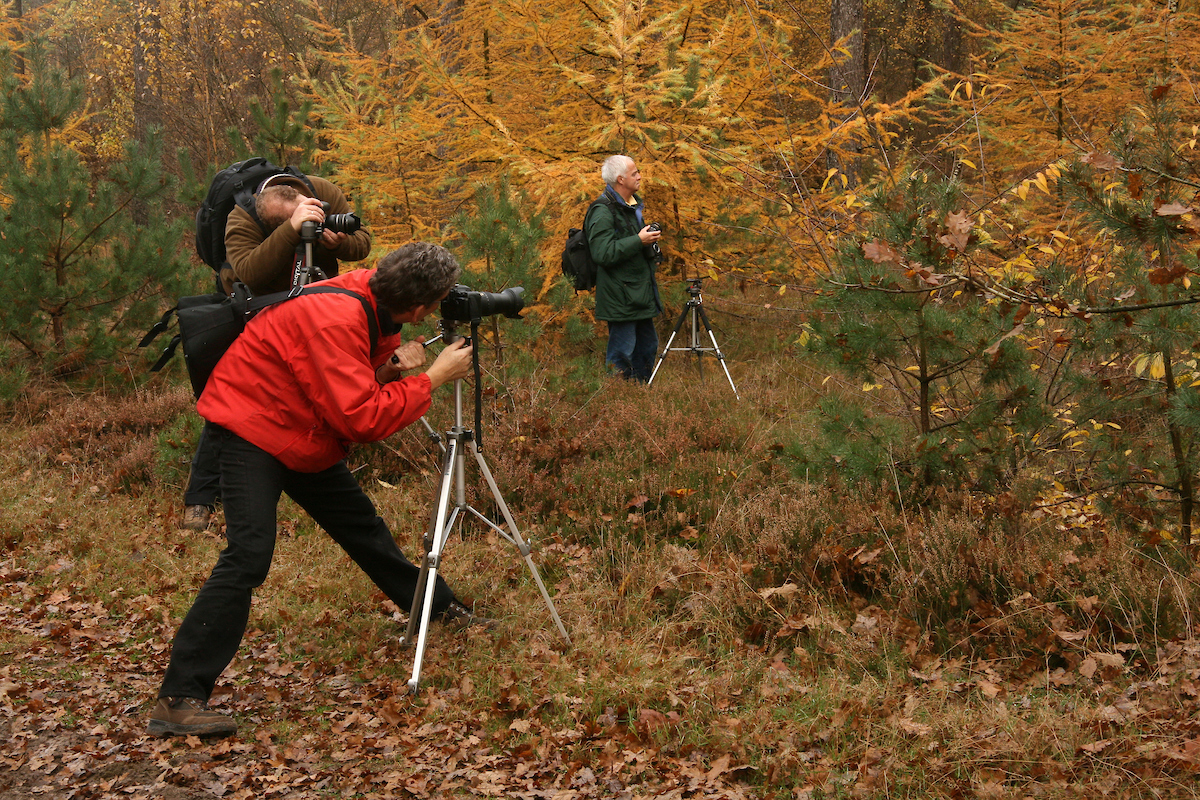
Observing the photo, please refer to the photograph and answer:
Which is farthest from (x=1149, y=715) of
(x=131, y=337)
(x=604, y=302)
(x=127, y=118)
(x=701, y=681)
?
(x=127, y=118)

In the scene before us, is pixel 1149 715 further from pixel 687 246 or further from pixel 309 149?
pixel 309 149

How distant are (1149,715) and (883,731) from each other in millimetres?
960

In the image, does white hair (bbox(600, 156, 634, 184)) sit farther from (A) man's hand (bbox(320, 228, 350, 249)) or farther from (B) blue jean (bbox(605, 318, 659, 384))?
(A) man's hand (bbox(320, 228, 350, 249))

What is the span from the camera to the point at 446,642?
4.56 metres

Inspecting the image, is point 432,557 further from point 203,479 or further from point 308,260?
point 203,479

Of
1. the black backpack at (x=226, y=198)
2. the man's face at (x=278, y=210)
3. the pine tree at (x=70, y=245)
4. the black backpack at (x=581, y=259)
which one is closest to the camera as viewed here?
the man's face at (x=278, y=210)

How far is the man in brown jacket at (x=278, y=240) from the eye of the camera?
173 inches

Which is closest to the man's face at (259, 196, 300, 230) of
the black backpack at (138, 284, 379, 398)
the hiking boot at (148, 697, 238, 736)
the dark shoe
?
the black backpack at (138, 284, 379, 398)

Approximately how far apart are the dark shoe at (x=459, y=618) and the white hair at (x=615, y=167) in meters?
4.25

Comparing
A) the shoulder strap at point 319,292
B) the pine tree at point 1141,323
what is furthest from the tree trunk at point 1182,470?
the shoulder strap at point 319,292

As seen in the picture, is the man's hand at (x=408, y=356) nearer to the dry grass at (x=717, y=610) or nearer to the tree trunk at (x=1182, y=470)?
the dry grass at (x=717, y=610)

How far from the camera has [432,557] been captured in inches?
159

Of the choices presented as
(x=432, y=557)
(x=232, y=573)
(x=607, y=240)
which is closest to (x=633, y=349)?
(x=607, y=240)

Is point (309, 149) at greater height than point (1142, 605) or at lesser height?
greater
